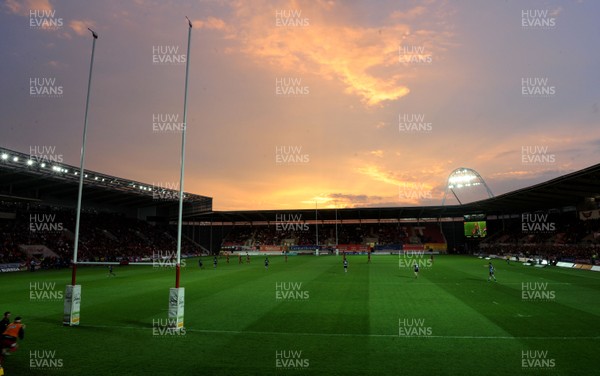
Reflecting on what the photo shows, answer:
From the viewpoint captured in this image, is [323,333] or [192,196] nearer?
[323,333]

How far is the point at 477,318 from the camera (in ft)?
55.0

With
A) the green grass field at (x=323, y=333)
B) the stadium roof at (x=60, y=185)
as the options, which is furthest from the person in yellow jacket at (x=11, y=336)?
the stadium roof at (x=60, y=185)

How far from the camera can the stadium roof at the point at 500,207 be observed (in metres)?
44.8

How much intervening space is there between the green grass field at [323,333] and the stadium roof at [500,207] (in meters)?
25.2

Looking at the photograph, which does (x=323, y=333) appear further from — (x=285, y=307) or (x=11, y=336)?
(x=11, y=336)

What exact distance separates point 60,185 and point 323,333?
1988 inches

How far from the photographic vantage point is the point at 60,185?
166 feet

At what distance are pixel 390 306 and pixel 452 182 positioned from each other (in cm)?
8099

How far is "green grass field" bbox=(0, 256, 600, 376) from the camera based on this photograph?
423 inches

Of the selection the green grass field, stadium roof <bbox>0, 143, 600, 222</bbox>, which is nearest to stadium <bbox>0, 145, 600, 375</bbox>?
the green grass field

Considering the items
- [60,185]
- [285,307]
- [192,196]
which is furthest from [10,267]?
[285,307]

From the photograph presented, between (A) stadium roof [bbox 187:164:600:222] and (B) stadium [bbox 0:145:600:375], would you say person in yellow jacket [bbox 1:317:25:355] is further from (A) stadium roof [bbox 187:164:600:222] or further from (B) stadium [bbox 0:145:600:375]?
(A) stadium roof [bbox 187:164:600:222]

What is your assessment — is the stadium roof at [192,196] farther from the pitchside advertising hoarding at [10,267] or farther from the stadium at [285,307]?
the pitchside advertising hoarding at [10,267]

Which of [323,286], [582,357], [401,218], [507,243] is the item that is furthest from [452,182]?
[582,357]
